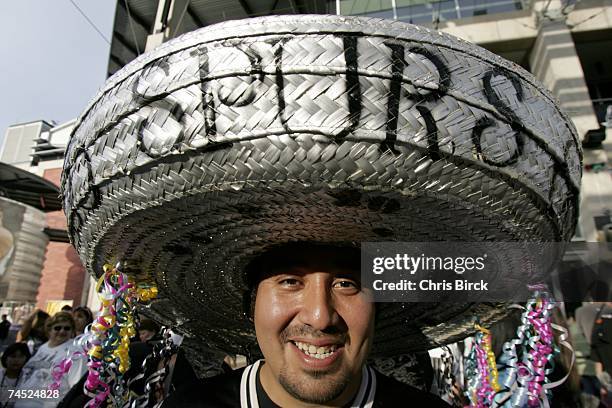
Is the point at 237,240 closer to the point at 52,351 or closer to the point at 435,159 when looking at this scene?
the point at 435,159

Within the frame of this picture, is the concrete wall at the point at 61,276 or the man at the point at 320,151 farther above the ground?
the concrete wall at the point at 61,276

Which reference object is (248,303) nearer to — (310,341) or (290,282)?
(290,282)

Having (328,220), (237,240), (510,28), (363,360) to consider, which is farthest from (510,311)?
(510,28)

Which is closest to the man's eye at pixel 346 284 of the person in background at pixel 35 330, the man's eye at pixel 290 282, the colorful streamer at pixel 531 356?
the man's eye at pixel 290 282

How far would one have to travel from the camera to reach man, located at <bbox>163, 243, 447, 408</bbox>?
98cm

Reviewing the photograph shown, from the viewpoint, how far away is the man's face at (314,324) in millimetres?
974

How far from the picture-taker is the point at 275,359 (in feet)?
3.40

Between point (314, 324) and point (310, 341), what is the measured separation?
0.14ft

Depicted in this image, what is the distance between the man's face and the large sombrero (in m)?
0.24

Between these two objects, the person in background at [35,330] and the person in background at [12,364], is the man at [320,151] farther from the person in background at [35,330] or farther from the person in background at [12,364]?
the person in background at [35,330]

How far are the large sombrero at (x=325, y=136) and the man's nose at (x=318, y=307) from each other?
253 mm

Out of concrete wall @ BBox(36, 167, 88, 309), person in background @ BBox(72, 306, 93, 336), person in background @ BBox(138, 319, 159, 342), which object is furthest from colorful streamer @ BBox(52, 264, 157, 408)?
concrete wall @ BBox(36, 167, 88, 309)

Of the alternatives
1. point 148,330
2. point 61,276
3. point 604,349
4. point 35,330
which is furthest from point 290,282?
→ point 61,276

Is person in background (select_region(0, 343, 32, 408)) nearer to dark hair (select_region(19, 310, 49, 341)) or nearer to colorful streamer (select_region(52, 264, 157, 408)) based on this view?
dark hair (select_region(19, 310, 49, 341))
